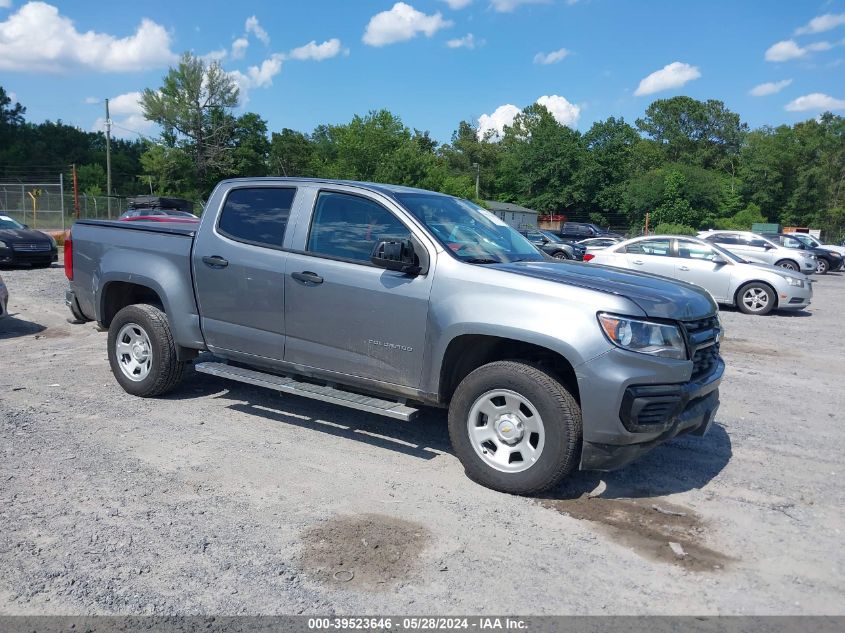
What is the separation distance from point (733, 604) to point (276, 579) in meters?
2.18

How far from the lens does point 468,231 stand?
17.2 feet

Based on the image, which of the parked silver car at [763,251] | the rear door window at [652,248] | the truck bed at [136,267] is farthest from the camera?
the parked silver car at [763,251]

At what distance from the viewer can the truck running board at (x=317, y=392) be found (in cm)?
474

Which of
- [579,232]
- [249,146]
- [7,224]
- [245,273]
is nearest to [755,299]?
[245,273]

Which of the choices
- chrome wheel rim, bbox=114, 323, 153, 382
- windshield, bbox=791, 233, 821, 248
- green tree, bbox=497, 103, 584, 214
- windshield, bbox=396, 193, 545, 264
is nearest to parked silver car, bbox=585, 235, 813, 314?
windshield, bbox=396, 193, 545, 264

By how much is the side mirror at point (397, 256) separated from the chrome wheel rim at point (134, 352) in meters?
2.66

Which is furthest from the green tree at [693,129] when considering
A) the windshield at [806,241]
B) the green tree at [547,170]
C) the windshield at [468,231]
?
the windshield at [468,231]

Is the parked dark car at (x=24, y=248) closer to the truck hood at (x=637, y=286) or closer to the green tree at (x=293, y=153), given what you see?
the truck hood at (x=637, y=286)

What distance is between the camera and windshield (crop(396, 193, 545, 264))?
16.2 ft

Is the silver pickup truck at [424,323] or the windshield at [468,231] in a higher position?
the windshield at [468,231]

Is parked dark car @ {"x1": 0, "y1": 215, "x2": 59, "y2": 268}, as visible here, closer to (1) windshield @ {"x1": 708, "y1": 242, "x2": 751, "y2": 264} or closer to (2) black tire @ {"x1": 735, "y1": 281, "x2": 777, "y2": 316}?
(1) windshield @ {"x1": 708, "y1": 242, "x2": 751, "y2": 264}

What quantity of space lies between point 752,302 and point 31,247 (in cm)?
1678

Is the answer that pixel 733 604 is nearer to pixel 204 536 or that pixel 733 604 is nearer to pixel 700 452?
pixel 700 452

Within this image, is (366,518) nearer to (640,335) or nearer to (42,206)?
(640,335)
